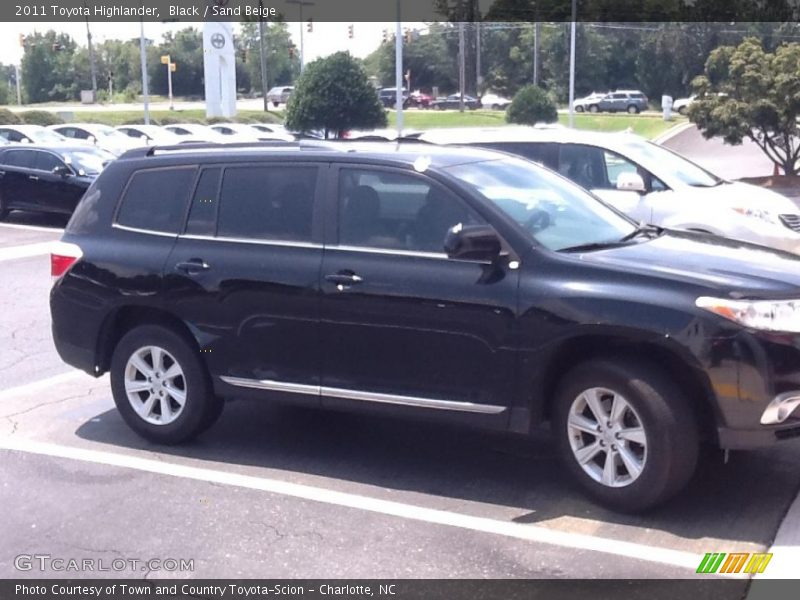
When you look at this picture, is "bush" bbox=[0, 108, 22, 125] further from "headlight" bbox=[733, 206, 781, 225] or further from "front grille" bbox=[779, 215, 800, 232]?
"headlight" bbox=[733, 206, 781, 225]

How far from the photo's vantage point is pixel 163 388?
687 cm

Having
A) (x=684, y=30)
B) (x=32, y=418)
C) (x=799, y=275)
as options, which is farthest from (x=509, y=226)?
(x=684, y=30)

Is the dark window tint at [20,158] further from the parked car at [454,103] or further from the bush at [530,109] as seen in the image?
the parked car at [454,103]

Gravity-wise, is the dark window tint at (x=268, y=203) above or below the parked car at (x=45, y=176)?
above

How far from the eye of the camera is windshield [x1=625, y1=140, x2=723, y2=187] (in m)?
11.6

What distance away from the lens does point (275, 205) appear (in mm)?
6582

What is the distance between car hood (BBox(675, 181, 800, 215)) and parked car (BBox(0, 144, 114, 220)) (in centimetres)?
1215

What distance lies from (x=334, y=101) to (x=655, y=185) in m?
13.8

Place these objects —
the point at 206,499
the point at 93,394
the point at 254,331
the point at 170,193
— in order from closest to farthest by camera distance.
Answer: the point at 206,499
the point at 254,331
the point at 170,193
the point at 93,394

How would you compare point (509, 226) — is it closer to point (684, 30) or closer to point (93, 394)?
point (93, 394)

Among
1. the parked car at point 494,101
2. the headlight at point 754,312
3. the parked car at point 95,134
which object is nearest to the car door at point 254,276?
the headlight at point 754,312

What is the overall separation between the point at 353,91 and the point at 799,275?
64.7 ft

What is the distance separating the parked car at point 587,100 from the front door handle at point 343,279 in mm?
55308

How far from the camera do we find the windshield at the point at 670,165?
1155 centimetres
